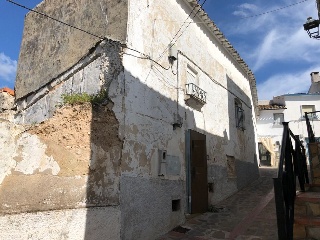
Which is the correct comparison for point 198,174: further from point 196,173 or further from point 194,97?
point 194,97

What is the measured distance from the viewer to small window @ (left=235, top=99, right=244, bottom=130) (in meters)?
12.1

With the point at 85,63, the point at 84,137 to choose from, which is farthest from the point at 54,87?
the point at 84,137

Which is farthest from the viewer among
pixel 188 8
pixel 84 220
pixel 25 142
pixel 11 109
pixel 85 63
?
pixel 188 8

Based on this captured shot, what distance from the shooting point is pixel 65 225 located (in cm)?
423

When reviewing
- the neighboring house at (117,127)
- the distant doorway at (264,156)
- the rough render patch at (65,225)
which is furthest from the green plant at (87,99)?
the distant doorway at (264,156)

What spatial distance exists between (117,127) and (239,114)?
8600 mm

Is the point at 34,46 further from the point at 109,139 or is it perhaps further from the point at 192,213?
the point at 192,213

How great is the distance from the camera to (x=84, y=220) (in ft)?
14.7

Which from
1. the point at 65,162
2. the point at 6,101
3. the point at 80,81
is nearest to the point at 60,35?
the point at 80,81

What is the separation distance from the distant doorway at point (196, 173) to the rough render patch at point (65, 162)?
9.27 ft

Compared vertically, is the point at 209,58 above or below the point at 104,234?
above

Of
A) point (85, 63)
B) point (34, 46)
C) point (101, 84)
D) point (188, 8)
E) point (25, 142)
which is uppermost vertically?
point (188, 8)

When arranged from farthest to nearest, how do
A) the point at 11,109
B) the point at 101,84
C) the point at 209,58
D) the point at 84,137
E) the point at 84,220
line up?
the point at 209,58 → the point at 11,109 → the point at 101,84 → the point at 84,137 → the point at 84,220

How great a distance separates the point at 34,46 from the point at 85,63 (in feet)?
10.8
